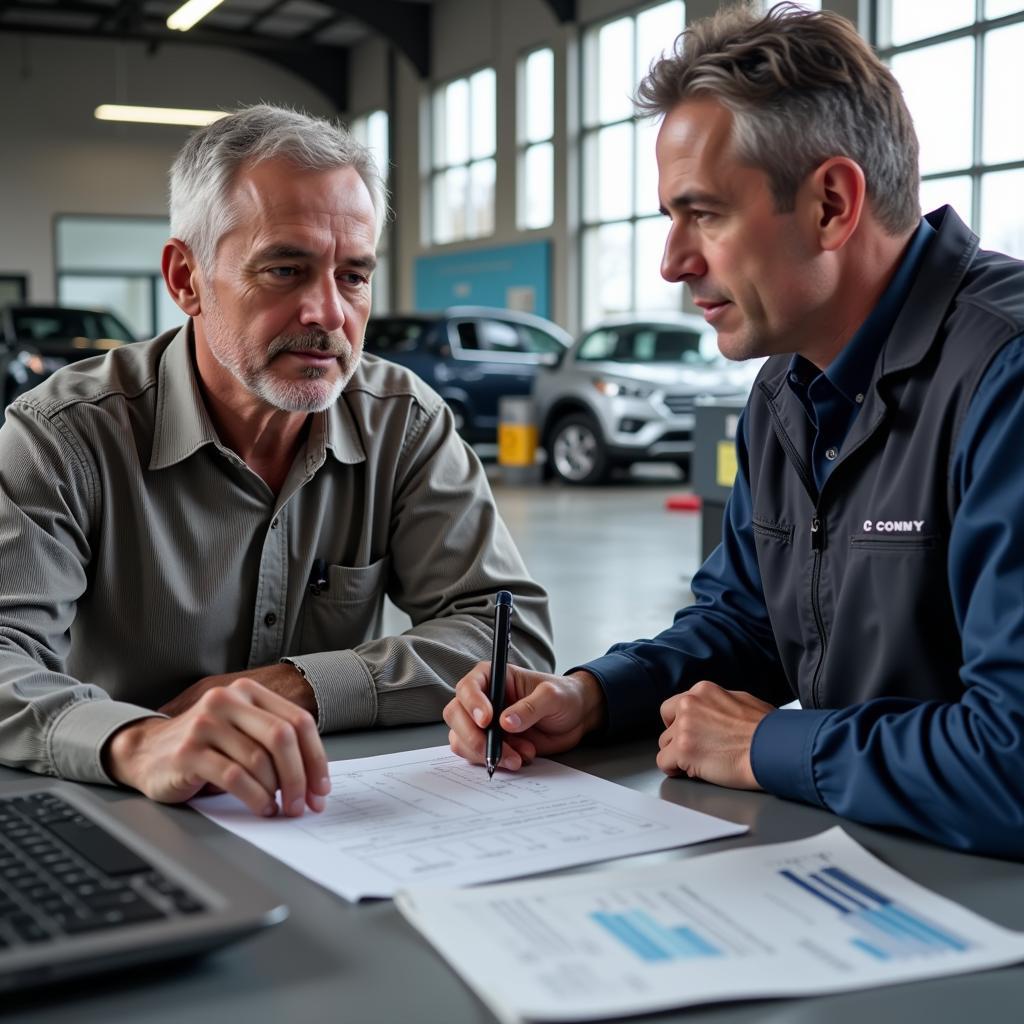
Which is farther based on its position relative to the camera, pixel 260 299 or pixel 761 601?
pixel 260 299

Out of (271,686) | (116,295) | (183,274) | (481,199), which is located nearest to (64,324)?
(481,199)

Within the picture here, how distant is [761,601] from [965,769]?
55 cm

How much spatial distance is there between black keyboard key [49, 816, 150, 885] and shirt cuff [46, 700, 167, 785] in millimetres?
274

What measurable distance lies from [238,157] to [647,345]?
349 inches

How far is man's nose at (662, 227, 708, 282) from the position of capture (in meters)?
1.38

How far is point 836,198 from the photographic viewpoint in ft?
4.42

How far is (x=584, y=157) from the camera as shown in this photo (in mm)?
14500

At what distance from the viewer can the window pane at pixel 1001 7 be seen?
9.74 meters

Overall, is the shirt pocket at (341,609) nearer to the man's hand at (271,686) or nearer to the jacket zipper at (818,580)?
the man's hand at (271,686)

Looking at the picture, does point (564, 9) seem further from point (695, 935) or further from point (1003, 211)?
point (695, 935)

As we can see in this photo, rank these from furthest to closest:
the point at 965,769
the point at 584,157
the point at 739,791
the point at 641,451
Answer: the point at 584,157
the point at 641,451
the point at 739,791
the point at 965,769

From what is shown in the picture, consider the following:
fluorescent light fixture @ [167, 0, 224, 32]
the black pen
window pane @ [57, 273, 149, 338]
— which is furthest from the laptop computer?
window pane @ [57, 273, 149, 338]

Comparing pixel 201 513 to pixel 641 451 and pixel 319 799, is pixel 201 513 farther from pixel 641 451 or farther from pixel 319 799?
pixel 641 451

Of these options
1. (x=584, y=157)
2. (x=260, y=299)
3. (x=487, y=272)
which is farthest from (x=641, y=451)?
(x=260, y=299)
